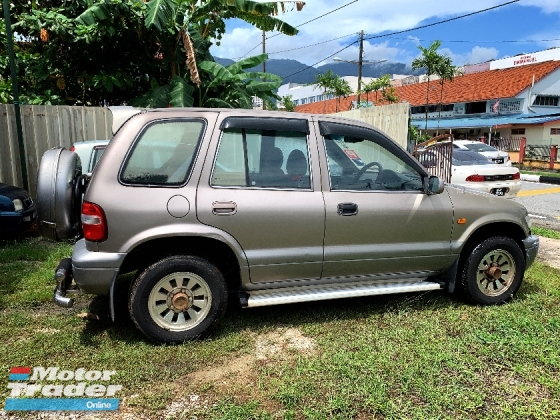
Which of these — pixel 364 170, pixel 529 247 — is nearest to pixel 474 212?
pixel 529 247

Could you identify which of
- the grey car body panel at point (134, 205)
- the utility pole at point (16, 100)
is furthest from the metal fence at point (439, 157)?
the utility pole at point (16, 100)

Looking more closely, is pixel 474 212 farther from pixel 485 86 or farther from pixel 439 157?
pixel 485 86

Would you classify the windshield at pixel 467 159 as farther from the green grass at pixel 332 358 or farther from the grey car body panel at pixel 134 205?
the grey car body panel at pixel 134 205

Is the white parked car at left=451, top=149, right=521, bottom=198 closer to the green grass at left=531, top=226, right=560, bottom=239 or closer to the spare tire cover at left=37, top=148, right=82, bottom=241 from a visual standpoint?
the green grass at left=531, top=226, right=560, bottom=239

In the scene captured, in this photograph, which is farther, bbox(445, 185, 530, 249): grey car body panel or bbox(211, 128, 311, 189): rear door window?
bbox(445, 185, 530, 249): grey car body panel

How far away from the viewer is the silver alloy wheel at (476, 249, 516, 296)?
14.0ft

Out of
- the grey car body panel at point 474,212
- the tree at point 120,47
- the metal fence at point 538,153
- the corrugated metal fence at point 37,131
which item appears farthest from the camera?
the metal fence at point 538,153

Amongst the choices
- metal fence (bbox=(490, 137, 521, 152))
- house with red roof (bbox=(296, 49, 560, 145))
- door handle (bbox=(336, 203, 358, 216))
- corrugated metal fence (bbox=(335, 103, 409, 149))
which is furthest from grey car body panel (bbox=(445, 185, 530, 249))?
house with red roof (bbox=(296, 49, 560, 145))

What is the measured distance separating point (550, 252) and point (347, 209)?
4632 mm

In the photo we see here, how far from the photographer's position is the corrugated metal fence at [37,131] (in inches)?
292

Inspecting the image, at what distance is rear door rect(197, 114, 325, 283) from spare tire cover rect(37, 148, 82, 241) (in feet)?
3.65

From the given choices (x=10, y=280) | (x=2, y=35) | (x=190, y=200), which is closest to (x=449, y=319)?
(x=190, y=200)

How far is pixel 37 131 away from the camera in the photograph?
25.5ft

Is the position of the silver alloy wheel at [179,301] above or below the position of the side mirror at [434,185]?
below
